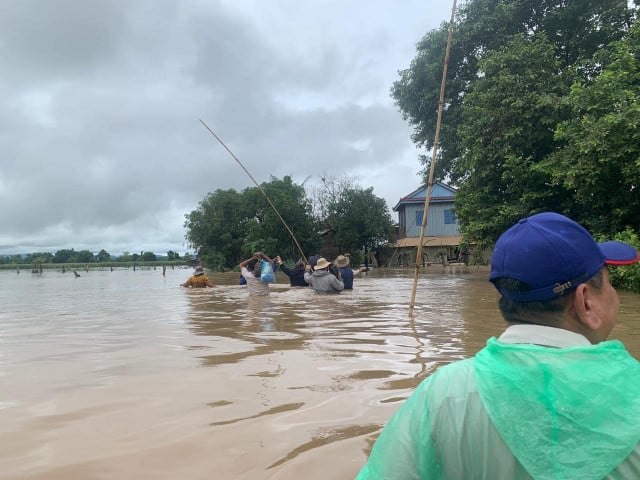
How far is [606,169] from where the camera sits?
1140 cm

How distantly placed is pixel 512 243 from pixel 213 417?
2389 mm

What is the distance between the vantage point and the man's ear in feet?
4.26

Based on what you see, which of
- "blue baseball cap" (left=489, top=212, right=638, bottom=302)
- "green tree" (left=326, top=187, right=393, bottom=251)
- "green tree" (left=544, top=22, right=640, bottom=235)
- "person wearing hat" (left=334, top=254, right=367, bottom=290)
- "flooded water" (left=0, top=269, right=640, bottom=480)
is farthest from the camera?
"green tree" (left=326, top=187, right=393, bottom=251)

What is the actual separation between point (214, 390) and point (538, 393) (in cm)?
299

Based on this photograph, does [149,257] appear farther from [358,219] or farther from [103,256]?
[358,219]

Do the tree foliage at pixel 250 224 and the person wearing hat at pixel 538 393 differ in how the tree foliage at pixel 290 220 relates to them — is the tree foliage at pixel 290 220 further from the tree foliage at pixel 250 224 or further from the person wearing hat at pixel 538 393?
the person wearing hat at pixel 538 393

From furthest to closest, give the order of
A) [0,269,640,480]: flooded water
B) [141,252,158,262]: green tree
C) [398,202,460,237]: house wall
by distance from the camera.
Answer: [141,252,158,262]: green tree
[398,202,460,237]: house wall
[0,269,640,480]: flooded water

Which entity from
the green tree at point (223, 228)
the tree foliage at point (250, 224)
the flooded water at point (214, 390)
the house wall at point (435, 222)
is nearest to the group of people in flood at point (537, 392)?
the flooded water at point (214, 390)

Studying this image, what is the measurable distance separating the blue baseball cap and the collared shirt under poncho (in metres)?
0.12

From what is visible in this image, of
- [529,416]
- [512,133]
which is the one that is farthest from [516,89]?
[529,416]

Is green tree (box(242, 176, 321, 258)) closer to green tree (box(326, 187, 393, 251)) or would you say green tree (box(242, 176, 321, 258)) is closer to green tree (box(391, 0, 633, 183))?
green tree (box(326, 187, 393, 251))

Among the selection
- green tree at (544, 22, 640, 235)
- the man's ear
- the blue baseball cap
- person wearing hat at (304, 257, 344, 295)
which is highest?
green tree at (544, 22, 640, 235)

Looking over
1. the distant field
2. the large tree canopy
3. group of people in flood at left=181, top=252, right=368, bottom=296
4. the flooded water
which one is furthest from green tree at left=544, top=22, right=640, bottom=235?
the distant field

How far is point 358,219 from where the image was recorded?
114 ft
